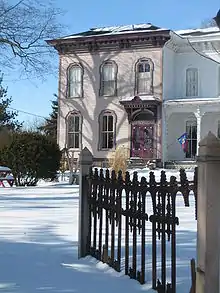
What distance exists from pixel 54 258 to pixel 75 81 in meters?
27.1

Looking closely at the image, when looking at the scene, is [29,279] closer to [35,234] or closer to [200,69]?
[35,234]

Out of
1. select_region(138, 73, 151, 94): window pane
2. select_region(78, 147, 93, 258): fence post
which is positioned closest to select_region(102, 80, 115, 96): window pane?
select_region(138, 73, 151, 94): window pane

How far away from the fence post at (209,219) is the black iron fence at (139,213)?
841mm

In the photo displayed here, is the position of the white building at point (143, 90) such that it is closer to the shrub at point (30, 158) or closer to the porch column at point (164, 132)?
the porch column at point (164, 132)

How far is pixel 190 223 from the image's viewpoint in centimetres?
930

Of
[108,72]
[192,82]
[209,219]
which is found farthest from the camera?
[108,72]

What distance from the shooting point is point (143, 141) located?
31.0 m

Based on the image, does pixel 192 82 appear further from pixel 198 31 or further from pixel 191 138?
pixel 198 31

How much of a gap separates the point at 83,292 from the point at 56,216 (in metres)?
5.37

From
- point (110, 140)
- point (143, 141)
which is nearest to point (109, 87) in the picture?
point (110, 140)

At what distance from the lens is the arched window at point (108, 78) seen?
3178cm

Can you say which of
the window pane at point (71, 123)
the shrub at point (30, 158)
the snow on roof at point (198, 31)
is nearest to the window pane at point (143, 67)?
the snow on roof at point (198, 31)

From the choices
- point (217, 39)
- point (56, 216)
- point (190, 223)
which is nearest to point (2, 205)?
point (56, 216)

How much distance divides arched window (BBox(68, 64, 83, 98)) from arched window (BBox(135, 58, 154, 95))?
3.91 meters
